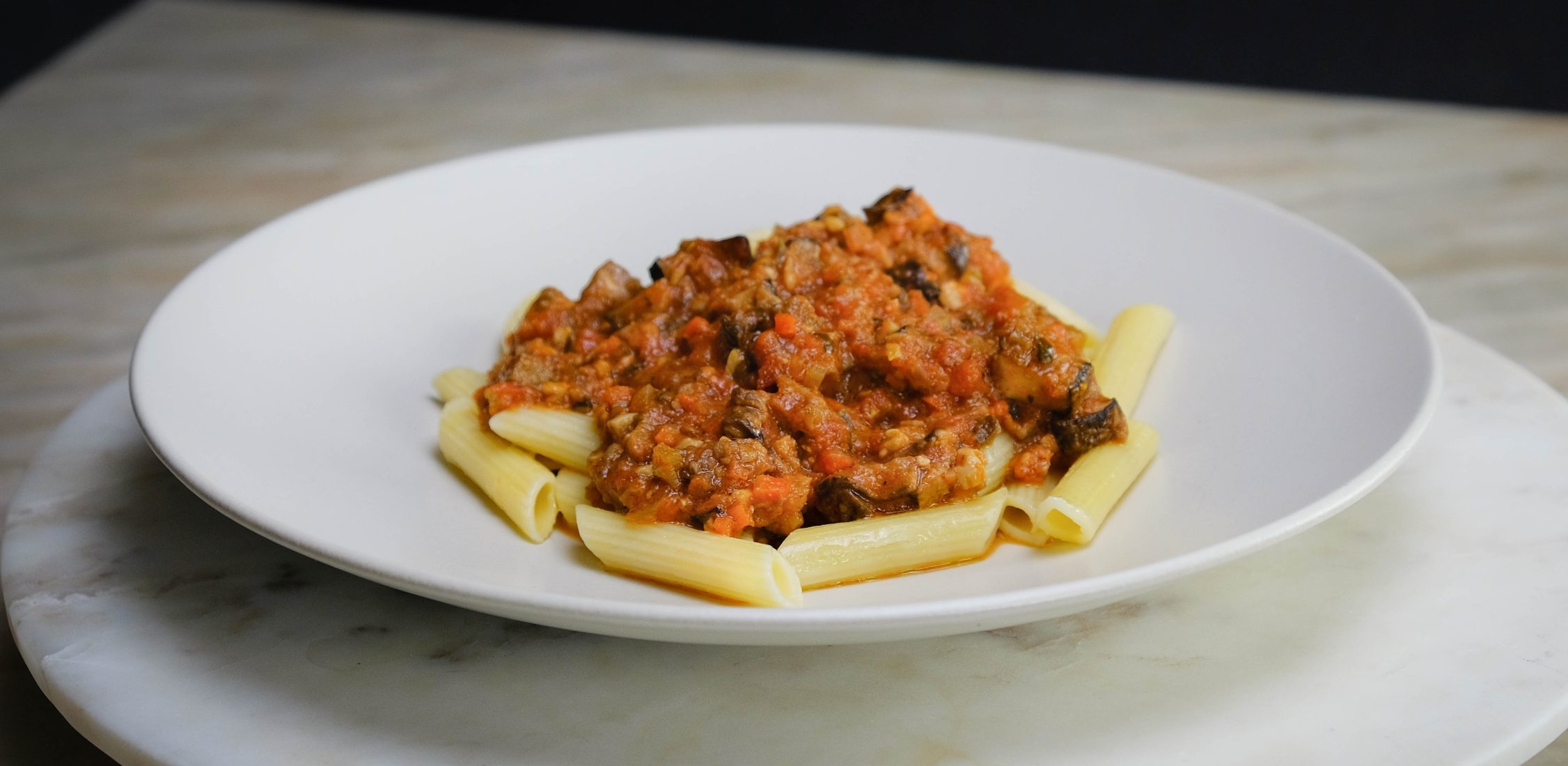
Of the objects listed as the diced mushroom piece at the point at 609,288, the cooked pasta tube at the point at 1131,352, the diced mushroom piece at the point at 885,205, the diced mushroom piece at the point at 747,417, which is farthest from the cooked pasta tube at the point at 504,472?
the cooked pasta tube at the point at 1131,352

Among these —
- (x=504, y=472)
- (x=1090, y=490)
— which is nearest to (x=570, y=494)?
(x=504, y=472)

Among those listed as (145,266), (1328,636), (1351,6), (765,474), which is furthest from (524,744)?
(1351,6)

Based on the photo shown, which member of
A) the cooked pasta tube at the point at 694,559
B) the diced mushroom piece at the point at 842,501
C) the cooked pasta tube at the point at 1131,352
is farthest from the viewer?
the cooked pasta tube at the point at 1131,352

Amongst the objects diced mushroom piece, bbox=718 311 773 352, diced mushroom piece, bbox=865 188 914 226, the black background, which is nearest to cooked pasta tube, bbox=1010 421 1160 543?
diced mushroom piece, bbox=718 311 773 352

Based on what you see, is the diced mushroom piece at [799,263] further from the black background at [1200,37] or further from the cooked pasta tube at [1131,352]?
the black background at [1200,37]

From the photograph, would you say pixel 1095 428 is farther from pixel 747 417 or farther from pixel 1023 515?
→ pixel 747 417

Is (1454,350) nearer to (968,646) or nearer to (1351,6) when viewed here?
(968,646)
